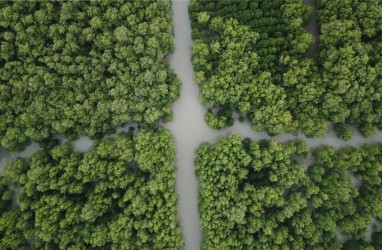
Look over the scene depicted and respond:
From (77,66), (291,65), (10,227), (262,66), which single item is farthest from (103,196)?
(291,65)

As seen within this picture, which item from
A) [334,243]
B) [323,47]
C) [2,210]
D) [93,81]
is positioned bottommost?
[334,243]

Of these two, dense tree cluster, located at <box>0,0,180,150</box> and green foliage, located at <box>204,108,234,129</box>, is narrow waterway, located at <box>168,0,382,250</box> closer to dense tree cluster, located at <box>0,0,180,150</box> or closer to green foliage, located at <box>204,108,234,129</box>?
green foliage, located at <box>204,108,234,129</box>

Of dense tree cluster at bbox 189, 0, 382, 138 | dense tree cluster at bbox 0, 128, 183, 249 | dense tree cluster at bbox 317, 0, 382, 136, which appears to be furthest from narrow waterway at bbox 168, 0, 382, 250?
dense tree cluster at bbox 317, 0, 382, 136

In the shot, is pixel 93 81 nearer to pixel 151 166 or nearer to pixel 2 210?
pixel 151 166

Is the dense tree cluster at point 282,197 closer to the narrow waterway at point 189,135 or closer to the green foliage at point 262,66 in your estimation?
the narrow waterway at point 189,135

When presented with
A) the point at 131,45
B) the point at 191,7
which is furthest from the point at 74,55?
the point at 191,7

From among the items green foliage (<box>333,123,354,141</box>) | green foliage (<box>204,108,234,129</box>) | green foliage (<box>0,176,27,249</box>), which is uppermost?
green foliage (<box>204,108,234,129</box>)

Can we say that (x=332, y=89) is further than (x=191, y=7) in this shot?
No
